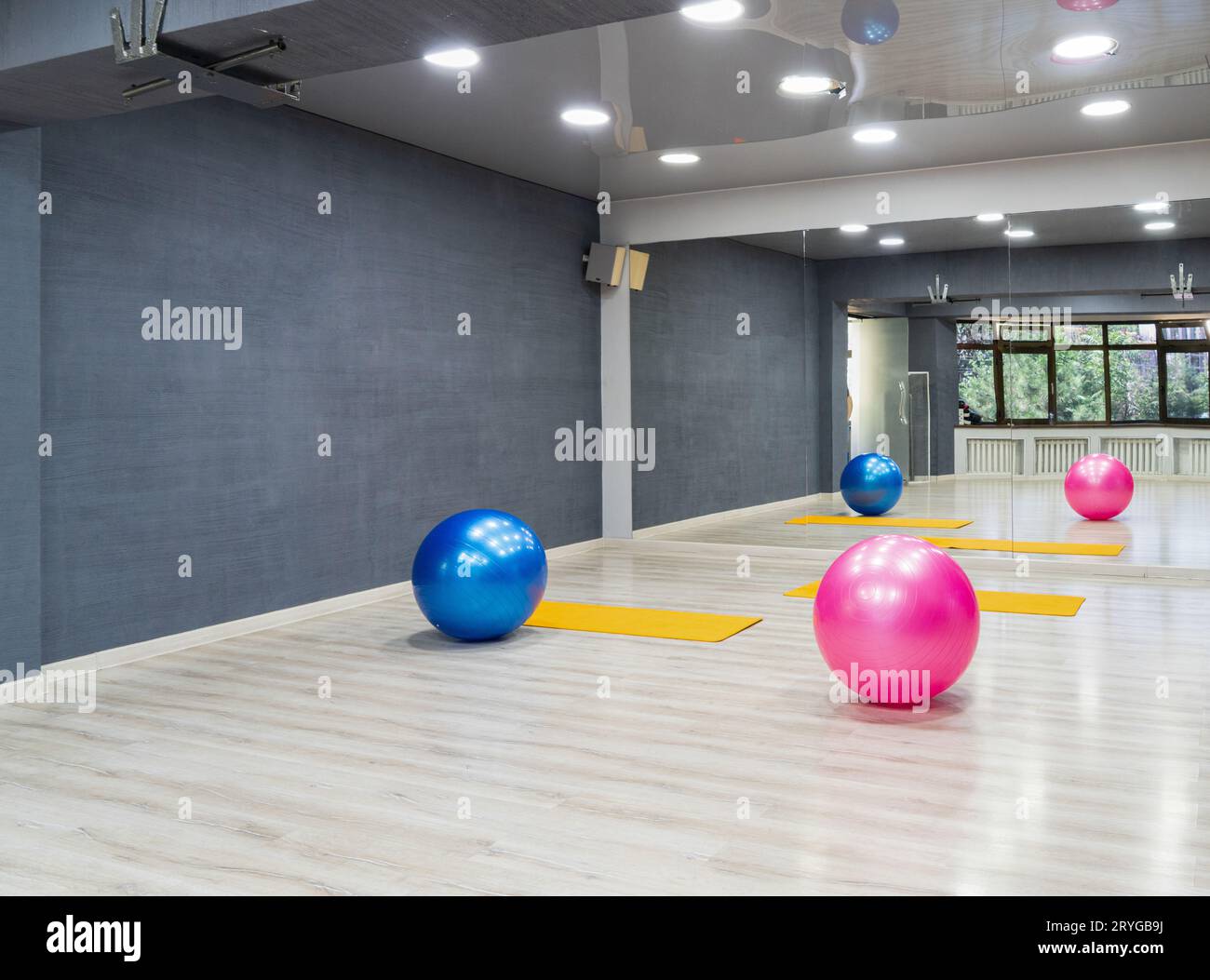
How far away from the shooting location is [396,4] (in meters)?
2.61

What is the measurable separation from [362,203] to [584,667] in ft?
10.1

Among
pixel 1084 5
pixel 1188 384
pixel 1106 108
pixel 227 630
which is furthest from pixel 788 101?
pixel 227 630

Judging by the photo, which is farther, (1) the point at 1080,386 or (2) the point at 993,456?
(2) the point at 993,456

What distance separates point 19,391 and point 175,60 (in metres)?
1.69

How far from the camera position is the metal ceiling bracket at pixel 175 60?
287 centimetres

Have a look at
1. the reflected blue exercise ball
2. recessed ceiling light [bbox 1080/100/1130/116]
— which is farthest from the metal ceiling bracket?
recessed ceiling light [bbox 1080/100/1130/116]

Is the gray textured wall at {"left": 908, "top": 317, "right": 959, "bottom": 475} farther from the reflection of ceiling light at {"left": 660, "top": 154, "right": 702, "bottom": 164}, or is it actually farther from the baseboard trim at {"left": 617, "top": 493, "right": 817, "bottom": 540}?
the reflection of ceiling light at {"left": 660, "top": 154, "right": 702, "bottom": 164}

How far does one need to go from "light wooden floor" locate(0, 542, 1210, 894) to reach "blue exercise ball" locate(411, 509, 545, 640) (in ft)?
0.44

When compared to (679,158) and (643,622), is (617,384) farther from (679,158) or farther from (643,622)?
(643,622)

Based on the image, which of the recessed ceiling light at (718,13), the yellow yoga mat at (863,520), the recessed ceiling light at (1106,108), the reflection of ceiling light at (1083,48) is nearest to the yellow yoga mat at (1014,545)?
the yellow yoga mat at (863,520)

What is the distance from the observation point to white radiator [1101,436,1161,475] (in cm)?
703

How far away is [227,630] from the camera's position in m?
5.24

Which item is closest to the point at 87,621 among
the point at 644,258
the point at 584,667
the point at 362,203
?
the point at 584,667
